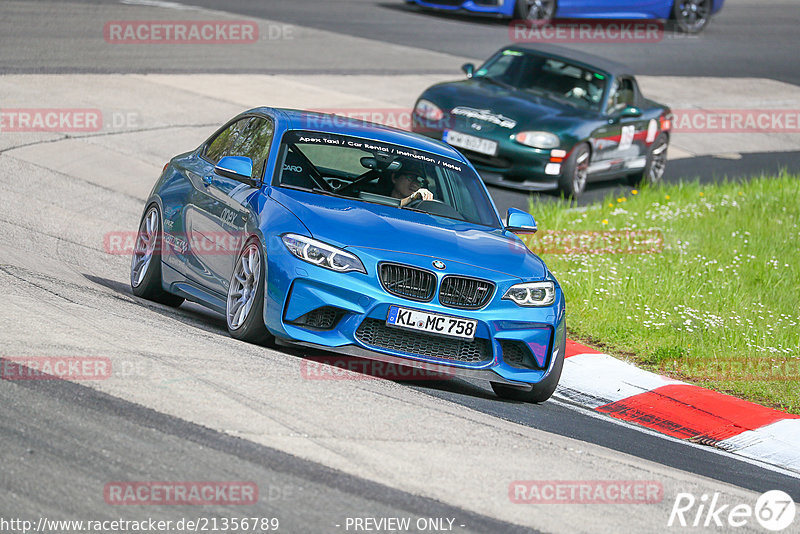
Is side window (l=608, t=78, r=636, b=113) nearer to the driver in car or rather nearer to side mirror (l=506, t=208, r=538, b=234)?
side mirror (l=506, t=208, r=538, b=234)

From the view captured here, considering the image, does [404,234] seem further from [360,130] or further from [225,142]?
[225,142]

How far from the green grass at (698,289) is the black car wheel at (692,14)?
1435 cm

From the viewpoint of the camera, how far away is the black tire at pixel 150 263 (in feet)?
29.2

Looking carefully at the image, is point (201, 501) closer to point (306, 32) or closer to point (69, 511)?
point (69, 511)

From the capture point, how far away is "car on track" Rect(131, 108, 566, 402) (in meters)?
7.09

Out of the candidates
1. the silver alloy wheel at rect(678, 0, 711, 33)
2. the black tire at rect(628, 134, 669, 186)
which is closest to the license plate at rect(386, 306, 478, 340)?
the black tire at rect(628, 134, 669, 186)

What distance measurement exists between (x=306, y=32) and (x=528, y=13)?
533 cm

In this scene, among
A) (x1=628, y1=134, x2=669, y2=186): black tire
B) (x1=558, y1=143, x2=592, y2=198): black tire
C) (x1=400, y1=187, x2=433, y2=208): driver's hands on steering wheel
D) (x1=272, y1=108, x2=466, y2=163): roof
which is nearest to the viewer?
(x1=400, y1=187, x2=433, y2=208): driver's hands on steering wheel

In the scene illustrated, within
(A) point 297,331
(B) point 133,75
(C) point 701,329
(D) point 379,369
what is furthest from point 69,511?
(B) point 133,75

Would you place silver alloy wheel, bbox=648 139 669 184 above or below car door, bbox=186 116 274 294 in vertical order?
below

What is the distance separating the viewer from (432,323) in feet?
23.3

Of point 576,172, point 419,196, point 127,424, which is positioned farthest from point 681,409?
point 576,172

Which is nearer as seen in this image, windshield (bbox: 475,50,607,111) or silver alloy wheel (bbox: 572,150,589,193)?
silver alloy wheel (bbox: 572,150,589,193)

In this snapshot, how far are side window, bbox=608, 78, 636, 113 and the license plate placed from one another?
31.2ft
